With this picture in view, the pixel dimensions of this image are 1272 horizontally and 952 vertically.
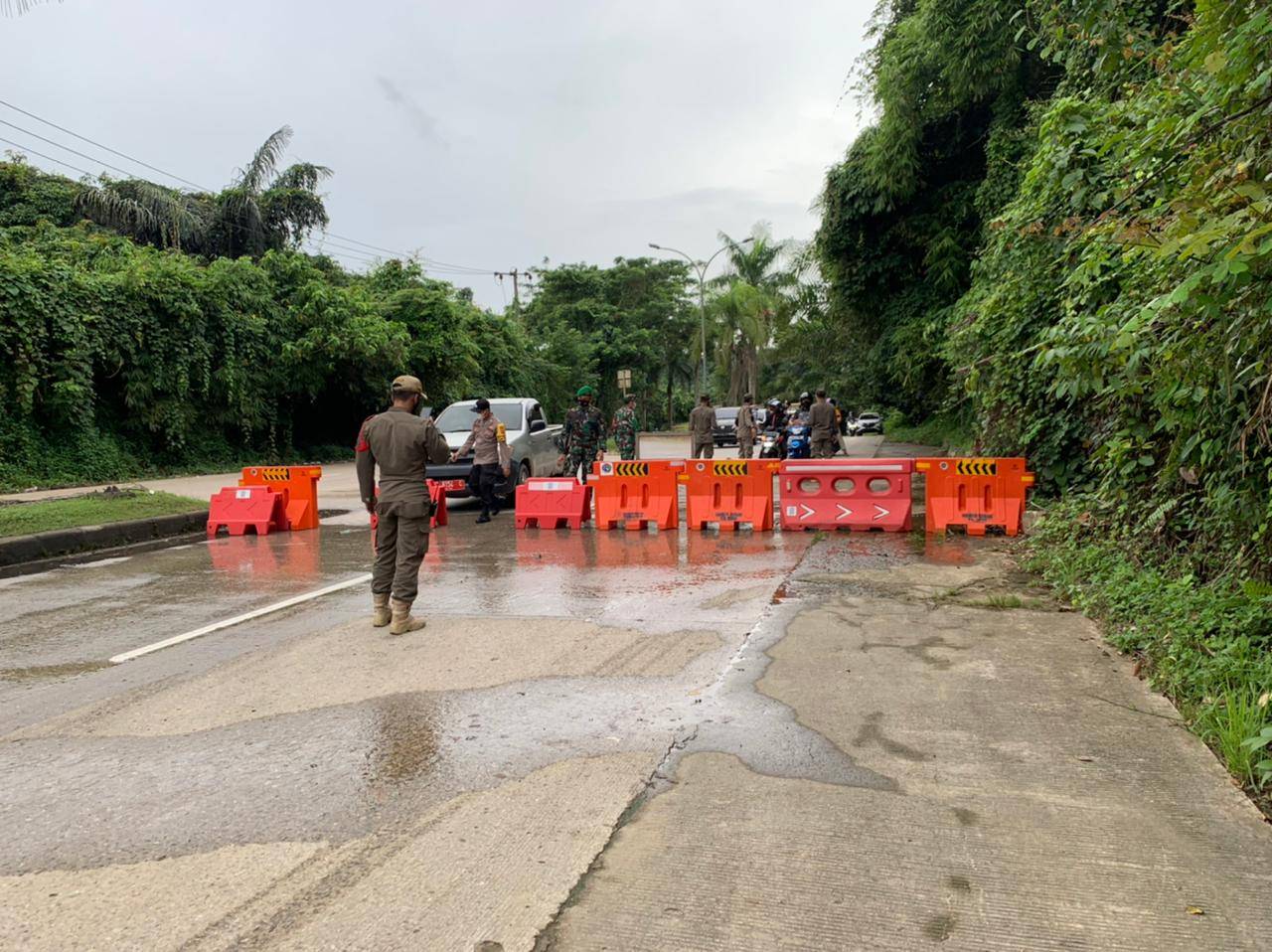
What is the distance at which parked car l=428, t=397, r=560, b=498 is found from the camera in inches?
607

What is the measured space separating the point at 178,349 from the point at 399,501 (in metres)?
18.1

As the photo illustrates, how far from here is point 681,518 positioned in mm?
13531

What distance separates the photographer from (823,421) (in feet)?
54.1

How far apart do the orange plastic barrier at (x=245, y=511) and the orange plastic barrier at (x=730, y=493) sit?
5714 mm

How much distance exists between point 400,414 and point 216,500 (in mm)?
7090

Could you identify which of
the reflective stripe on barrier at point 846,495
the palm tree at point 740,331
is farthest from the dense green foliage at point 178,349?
the palm tree at point 740,331

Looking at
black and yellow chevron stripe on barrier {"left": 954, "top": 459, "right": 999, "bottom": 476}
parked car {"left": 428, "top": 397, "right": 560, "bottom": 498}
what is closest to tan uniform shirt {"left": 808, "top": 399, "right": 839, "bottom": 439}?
parked car {"left": 428, "top": 397, "right": 560, "bottom": 498}

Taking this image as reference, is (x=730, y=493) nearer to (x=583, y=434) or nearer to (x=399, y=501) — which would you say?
(x=583, y=434)

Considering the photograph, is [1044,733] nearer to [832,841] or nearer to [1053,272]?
[832,841]

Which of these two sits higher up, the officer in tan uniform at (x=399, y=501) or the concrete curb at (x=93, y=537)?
the officer in tan uniform at (x=399, y=501)

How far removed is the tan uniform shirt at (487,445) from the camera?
13.1m

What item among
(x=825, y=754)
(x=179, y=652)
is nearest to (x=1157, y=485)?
(x=825, y=754)

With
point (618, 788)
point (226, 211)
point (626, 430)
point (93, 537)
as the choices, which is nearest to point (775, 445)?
point (626, 430)

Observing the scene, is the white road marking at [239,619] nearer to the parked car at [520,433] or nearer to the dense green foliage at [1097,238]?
the parked car at [520,433]
